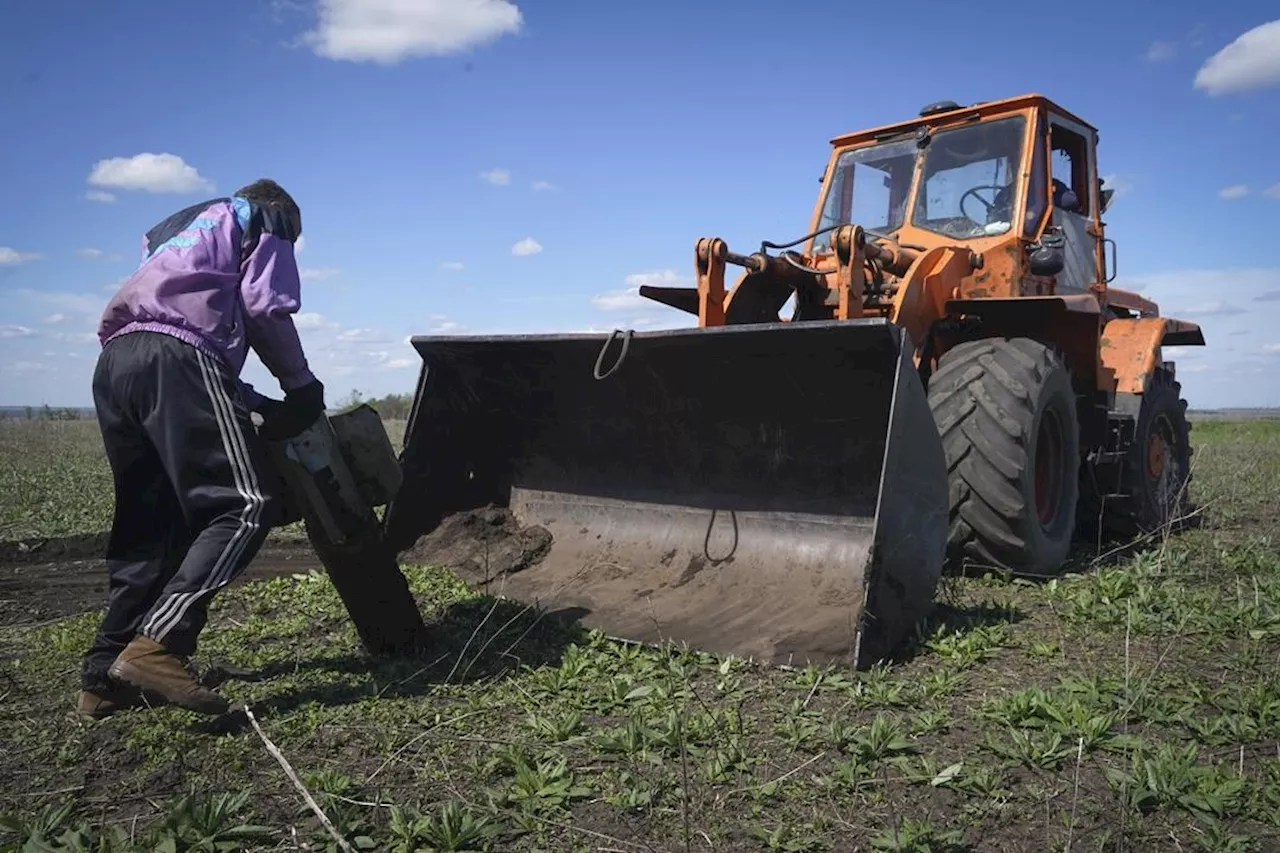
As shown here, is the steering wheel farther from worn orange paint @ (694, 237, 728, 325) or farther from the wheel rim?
worn orange paint @ (694, 237, 728, 325)

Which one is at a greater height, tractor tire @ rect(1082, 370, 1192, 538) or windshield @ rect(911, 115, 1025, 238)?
windshield @ rect(911, 115, 1025, 238)

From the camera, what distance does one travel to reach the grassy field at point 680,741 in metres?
2.46

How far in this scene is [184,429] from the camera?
3.21 m

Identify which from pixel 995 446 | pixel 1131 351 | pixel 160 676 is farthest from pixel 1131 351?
pixel 160 676

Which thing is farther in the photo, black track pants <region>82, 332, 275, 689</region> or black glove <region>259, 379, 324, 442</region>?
black glove <region>259, 379, 324, 442</region>

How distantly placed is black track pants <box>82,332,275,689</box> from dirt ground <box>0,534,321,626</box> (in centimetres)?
179

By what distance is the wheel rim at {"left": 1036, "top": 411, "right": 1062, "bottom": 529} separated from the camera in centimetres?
541

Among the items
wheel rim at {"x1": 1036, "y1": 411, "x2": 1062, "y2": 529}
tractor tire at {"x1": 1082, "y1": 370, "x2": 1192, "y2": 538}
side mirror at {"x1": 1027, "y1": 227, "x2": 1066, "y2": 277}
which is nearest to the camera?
wheel rim at {"x1": 1036, "y1": 411, "x2": 1062, "y2": 529}

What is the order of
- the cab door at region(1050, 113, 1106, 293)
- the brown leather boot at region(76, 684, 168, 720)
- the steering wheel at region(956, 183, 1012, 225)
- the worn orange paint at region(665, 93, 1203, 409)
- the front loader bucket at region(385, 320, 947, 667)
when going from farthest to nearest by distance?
1. the cab door at region(1050, 113, 1106, 293)
2. the steering wheel at region(956, 183, 1012, 225)
3. the worn orange paint at region(665, 93, 1203, 409)
4. the front loader bucket at region(385, 320, 947, 667)
5. the brown leather boot at region(76, 684, 168, 720)

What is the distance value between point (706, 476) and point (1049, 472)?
1.93m

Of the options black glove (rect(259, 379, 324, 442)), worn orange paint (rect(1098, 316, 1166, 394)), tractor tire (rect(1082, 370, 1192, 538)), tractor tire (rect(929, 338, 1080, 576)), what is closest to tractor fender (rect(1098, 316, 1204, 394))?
worn orange paint (rect(1098, 316, 1166, 394))

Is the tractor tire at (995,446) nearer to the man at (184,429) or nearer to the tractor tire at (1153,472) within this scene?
the tractor tire at (1153,472)

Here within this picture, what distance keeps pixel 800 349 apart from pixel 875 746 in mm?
1877

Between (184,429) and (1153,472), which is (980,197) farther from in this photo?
(184,429)
